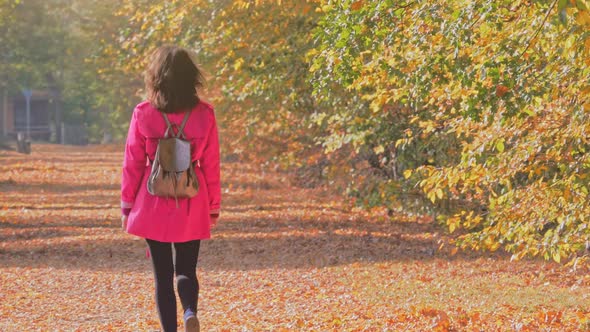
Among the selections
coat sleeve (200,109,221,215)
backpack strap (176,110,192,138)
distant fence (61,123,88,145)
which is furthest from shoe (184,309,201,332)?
distant fence (61,123,88,145)

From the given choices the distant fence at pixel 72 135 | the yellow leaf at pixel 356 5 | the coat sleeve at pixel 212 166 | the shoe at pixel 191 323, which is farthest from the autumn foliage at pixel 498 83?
the distant fence at pixel 72 135

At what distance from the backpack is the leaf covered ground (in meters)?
2.21

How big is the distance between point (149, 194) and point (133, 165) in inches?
8.1

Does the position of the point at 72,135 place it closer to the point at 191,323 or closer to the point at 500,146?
the point at 500,146

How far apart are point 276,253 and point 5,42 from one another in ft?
118

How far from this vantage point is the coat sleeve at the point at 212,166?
22.2 feet

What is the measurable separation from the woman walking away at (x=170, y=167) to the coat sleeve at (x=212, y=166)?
13 millimetres

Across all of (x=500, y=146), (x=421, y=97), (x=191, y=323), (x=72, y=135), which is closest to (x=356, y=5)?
(x=421, y=97)

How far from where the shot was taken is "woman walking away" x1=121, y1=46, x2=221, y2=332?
657 centimetres

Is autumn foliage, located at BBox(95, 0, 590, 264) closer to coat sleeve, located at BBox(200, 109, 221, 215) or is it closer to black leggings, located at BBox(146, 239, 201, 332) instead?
coat sleeve, located at BBox(200, 109, 221, 215)

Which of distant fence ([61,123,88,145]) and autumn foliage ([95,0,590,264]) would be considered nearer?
autumn foliage ([95,0,590,264])

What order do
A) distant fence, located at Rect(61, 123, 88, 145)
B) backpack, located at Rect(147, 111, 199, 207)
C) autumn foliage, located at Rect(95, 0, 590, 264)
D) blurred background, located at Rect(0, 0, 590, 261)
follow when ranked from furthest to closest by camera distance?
distant fence, located at Rect(61, 123, 88, 145) < blurred background, located at Rect(0, 0, 590, 261) < autumn foliage, located at Rect(95, 0, 590, 264) < backpack, located at Rect(147, 111, 199, 207)

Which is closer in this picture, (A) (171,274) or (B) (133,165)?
(B) (133,165)

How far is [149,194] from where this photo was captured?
6.61m
